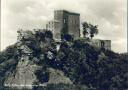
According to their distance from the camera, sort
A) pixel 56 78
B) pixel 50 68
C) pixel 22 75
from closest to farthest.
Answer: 1. pixel 56 78
2. pixel 50 68
3. pixel 22 75

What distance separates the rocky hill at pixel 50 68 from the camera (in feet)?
622

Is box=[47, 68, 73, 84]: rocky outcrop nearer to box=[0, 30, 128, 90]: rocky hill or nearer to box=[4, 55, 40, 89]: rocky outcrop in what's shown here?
box=[0, 30, 128, 90]: rocky hill

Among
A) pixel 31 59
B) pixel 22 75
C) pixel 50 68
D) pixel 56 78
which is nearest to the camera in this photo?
pixel 56 78

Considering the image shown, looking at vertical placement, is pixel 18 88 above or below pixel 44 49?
below

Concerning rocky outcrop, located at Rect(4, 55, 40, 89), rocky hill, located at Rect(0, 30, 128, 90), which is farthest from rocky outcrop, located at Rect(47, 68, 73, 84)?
rocky outcrop, located at Rect(4, 55, 40, 89)

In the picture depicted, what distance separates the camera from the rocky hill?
18962 centimetres

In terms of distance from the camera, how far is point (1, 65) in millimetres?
194625

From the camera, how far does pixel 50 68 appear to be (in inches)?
7549

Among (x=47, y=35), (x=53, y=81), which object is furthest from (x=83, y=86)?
(x=47, y=35)

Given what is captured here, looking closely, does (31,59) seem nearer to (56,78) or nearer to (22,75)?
(22,75)

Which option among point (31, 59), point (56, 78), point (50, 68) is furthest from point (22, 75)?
point (56, 78)

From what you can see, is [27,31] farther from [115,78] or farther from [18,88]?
[115,78]

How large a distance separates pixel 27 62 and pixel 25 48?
513 centimetres

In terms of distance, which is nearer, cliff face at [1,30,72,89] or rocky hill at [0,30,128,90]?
rocky hill at [0,30,128,90]
